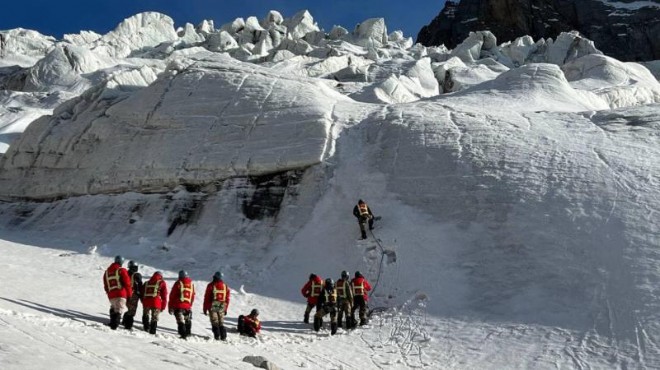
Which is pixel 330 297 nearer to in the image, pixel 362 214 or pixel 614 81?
pixel 362 214

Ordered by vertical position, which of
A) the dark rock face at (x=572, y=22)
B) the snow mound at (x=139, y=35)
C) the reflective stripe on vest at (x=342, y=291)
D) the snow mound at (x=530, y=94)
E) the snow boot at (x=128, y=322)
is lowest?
the snow boot at (x=128, y=322)

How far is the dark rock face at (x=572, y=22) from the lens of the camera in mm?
129750

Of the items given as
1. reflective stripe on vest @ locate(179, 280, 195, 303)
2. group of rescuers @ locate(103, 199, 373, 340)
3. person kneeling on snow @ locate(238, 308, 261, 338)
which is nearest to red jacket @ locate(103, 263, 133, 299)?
group of rescuers @ locate(103, 199, 373, 340)

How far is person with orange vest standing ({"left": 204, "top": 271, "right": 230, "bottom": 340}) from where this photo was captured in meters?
15.2

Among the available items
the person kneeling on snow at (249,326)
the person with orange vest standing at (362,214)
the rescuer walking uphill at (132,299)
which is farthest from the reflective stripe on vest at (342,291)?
the rescuer walking uphill at (132,299)

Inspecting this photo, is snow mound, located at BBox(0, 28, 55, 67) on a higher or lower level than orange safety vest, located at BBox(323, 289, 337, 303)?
higher

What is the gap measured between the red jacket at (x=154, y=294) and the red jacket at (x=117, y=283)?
35 centimetres

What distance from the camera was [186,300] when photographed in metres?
14.9

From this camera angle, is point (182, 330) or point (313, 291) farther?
point (313, 291)

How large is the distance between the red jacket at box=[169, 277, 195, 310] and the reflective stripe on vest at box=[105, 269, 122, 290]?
3.81 ft

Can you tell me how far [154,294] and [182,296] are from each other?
59 centimetres

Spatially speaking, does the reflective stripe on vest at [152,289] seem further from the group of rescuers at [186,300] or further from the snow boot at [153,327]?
the snow boot at [153,327]

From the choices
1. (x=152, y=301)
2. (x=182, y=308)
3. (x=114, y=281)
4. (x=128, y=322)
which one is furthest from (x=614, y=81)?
(x=128, y=322)

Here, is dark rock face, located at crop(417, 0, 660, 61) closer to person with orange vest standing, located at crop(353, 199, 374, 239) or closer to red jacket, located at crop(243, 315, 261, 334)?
person with orange vest standing, located at crop(353, 199, 374, 239)
